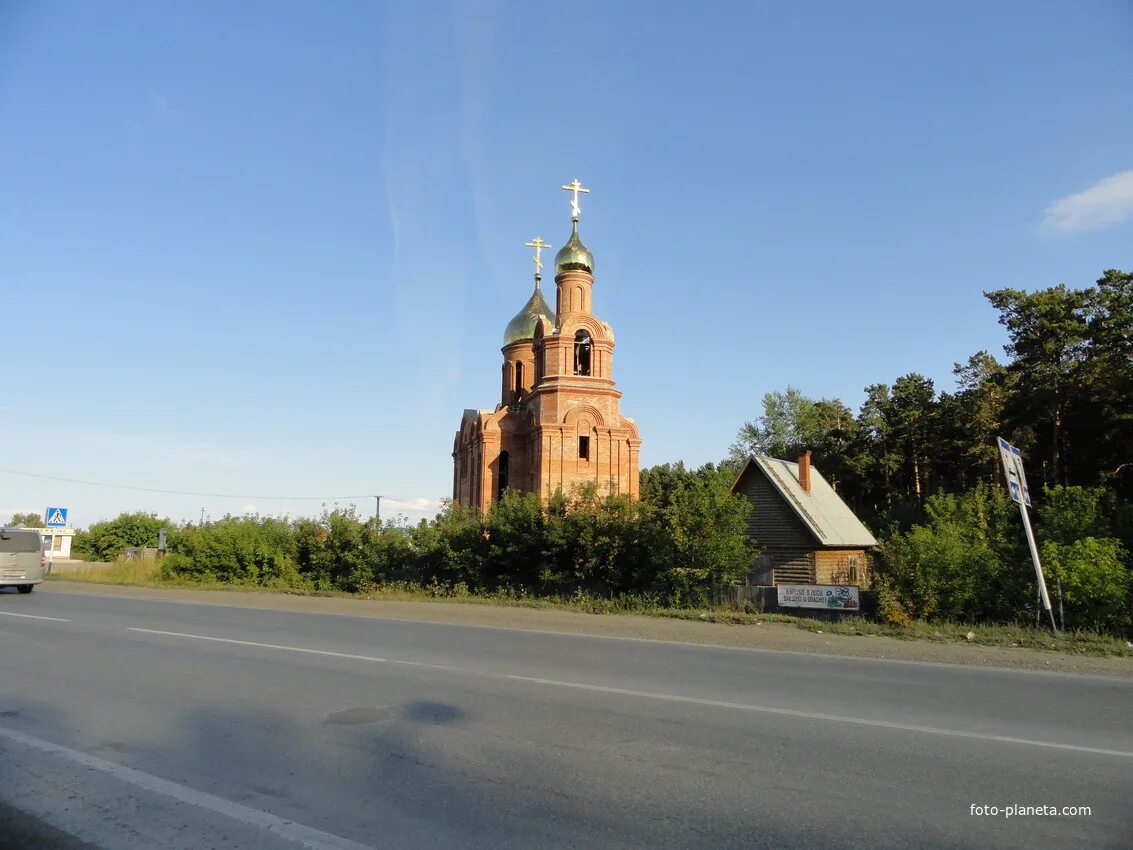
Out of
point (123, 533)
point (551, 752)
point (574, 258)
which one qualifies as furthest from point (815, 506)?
point (123, 533)

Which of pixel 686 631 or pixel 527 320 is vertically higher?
pixel 527 320

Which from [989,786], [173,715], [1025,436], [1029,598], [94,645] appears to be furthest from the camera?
[1025,436]

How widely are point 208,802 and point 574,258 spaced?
3372cm

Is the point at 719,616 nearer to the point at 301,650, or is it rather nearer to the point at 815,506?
the point at 301,650

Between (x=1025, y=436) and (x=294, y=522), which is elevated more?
(x=1025, y=436)

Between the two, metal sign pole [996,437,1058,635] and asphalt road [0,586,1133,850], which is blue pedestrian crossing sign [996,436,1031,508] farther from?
asphalt road [0,586,1133,850]

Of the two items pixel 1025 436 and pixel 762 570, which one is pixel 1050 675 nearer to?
pixel 762 570

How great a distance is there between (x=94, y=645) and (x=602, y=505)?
13933mm

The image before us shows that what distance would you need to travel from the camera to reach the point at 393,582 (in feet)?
90.5

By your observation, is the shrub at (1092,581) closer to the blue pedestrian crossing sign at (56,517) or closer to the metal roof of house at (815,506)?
the metal roof of house at (815,506)

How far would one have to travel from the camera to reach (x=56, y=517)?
32.9m

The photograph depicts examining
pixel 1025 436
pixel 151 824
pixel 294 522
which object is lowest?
pixel 151 824

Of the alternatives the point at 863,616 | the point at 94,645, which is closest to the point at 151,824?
the point at 94,645

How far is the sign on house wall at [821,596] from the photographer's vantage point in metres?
17.3
